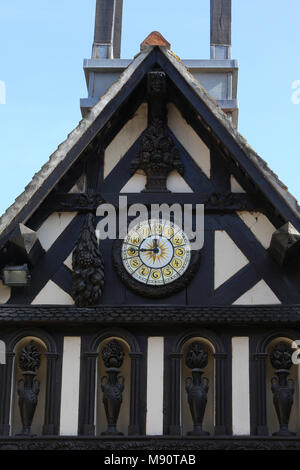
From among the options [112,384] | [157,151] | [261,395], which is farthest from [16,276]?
[261,395]

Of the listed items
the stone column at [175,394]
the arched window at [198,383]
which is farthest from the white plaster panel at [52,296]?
the arched window at [198,383]

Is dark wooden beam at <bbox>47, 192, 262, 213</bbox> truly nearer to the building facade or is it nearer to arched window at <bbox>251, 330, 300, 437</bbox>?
the building facade

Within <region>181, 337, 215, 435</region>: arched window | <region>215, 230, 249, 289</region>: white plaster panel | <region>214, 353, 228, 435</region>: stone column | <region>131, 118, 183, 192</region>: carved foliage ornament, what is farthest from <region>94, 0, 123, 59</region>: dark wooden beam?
<region>214, 353, 228, 435</region>: stone column

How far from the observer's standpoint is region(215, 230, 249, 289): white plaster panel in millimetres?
13922

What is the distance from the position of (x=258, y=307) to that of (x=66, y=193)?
9.11 feet

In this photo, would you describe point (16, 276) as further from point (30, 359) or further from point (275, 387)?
point (275, 387)

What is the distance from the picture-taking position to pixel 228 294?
13797 mm

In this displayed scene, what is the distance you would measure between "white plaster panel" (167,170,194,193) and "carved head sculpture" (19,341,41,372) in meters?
2.63

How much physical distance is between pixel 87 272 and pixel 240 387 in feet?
7.33

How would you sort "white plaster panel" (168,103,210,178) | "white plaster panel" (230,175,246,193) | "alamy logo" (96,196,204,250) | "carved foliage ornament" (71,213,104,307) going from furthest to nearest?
1. "white plaster panel" (168,103,210,178)
2. "white plaster panel" (230,175,246,193)
3. "alamy logo" (96,196,204,250)
4. "carved foliage ornament" (71,213,104,307)

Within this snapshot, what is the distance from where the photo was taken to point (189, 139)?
14680mm

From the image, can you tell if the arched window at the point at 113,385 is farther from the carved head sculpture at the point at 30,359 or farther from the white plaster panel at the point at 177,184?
the white plaster panel at the point at 177,184

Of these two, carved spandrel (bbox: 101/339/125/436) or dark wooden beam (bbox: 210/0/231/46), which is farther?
dark wooden beam (bbox: 210/0/231/46)
